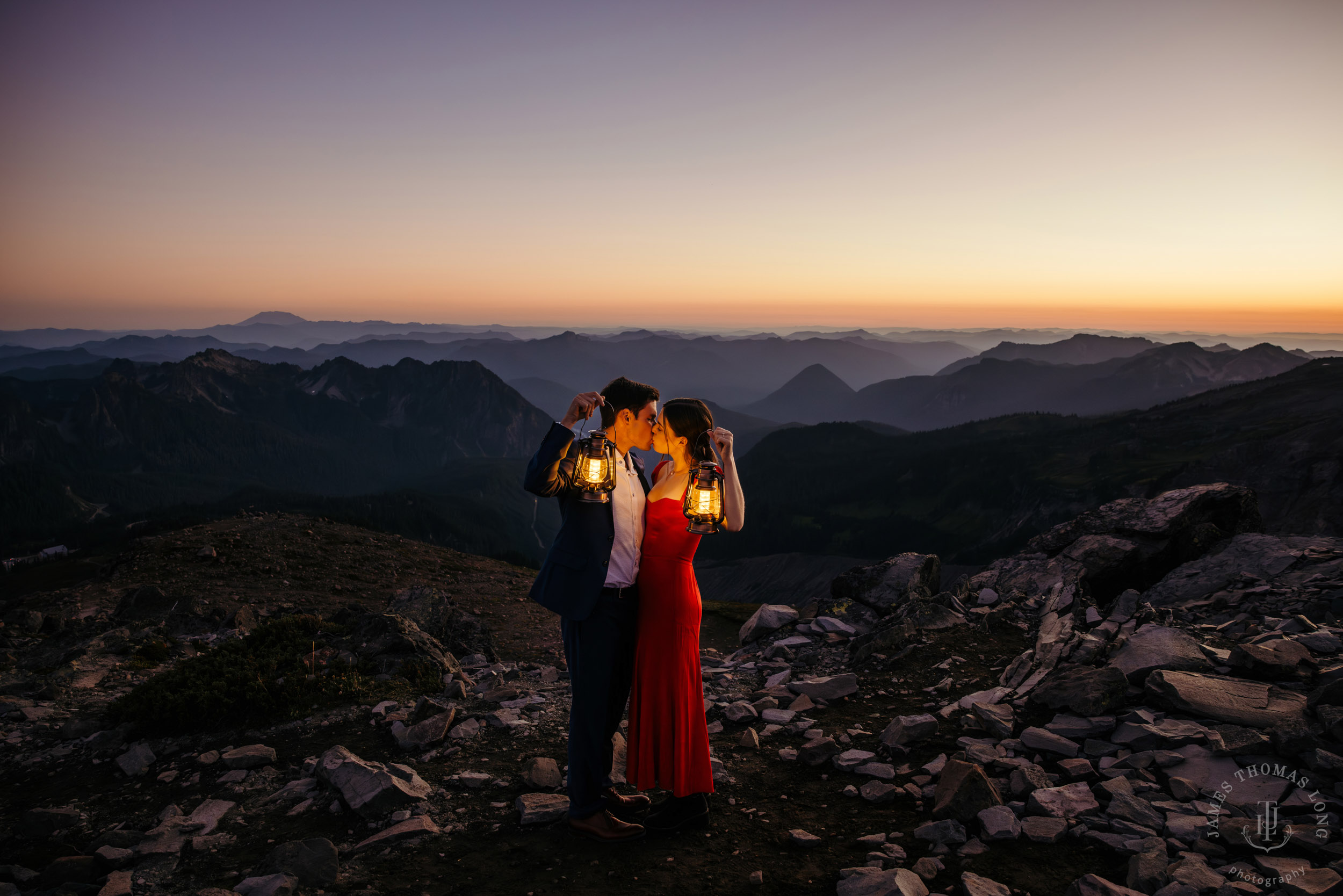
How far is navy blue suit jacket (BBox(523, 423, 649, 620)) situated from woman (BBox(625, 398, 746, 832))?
1.53ft

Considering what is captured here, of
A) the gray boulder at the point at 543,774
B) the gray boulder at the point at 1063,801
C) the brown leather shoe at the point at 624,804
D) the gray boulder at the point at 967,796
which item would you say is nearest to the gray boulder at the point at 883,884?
→ the gray boulder at the point at 967,796

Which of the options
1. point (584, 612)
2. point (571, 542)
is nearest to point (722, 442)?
point (571, 542)

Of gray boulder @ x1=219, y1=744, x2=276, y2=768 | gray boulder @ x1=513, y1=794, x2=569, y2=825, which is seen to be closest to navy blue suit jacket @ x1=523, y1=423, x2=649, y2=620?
gray boulder @ x1=513, y1=794, x2=569, y2=825

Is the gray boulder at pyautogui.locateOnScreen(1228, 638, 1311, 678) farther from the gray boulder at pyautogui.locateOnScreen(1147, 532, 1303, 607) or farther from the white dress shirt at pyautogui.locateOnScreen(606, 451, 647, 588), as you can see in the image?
the white dress shirt at pyautogui.locateOnScreen(606, 451, 647, 588)

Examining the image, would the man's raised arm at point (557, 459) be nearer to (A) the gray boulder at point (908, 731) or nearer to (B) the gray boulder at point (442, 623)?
(A) the gray boulder at point (908, 731)

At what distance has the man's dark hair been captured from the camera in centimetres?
556

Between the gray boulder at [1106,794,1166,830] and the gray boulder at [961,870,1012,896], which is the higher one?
the gray boulder at [1106,794,1166,830]

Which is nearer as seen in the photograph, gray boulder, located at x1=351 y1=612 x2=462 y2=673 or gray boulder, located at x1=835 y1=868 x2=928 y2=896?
gray boulder, located at x1=835 y1=868 x2=928 y2=896

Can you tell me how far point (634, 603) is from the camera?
223 inches

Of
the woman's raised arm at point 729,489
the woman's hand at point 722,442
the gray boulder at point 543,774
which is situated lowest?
the gray boulder at point 543,774

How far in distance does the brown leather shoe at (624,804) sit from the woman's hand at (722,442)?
3.31 m

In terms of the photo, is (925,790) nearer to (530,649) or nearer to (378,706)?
(378,706)

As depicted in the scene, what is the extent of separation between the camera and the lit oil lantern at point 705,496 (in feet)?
17.0

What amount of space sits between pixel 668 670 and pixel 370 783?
3420 mm
